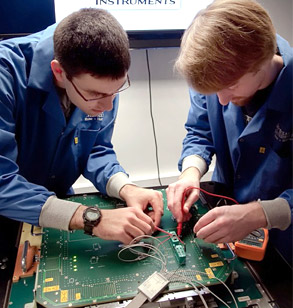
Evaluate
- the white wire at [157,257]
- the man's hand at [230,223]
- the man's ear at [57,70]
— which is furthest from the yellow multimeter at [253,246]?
the man's ear at [57,70]

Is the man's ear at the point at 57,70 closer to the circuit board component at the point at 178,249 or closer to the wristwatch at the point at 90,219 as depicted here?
the wristwatch at the point at 90,219

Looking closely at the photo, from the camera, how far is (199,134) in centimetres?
166

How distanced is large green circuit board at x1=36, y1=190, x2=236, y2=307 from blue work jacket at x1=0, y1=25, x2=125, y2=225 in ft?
0.52

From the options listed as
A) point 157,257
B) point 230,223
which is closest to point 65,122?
point 157,257

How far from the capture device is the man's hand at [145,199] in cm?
129

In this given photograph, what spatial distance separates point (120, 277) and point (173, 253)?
204 millimetres

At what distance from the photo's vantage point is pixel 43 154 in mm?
1491

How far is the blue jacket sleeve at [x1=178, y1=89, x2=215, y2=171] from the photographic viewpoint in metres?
1.60

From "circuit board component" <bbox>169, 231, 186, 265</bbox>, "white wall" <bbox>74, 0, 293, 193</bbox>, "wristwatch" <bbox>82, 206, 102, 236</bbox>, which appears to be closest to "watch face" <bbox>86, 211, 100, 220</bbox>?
"wristwatch" <bbox>82, 206, 102, 236</bbox>

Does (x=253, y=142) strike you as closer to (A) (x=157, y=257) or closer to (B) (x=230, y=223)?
(B) (x=230, y=223)

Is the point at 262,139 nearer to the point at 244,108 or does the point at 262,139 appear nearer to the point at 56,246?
the point at 244,108

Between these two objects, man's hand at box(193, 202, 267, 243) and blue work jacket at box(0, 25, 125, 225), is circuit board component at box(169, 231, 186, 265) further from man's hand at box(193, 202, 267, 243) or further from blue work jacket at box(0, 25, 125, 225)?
blue work jacket at box(0, 25, 125, 225)

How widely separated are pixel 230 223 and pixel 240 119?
49cm

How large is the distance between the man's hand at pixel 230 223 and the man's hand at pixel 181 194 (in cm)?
12
